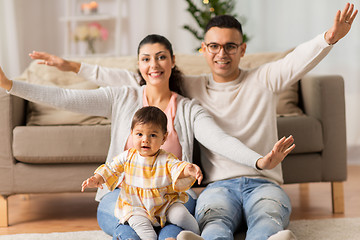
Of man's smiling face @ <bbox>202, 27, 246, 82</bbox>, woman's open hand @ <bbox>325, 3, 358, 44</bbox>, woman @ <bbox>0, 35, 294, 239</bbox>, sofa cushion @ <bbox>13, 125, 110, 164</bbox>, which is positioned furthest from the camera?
sofa cushion @ <bbox>13, 125, 110, 164</bbox>

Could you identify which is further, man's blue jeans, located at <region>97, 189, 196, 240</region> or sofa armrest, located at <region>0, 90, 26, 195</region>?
sofa armrest, located at <region>0, 90, 26, 195</region>

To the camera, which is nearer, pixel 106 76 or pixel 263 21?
pixel 106 76

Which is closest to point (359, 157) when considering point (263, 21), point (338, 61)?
point (338, 61)

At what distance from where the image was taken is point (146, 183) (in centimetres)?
163

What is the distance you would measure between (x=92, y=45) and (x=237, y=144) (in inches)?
110

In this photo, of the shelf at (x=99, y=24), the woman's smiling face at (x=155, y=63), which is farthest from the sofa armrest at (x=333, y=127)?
the shelf at (x=99, y=24)

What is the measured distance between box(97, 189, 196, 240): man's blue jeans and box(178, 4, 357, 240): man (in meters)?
0.15

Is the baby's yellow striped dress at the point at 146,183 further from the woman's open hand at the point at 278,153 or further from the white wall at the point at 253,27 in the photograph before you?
the white wall at the point at 253,27

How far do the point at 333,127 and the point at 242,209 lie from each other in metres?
0.70

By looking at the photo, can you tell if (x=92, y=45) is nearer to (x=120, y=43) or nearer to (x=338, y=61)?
(x=120, y=43)

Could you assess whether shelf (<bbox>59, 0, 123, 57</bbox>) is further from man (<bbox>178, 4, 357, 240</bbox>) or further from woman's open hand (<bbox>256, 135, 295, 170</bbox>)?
woman's open hand (<bbox>256, 135, 295, 170</bbox>)

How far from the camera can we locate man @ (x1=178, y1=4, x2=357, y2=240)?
5.82 feet

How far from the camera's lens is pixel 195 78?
213cm

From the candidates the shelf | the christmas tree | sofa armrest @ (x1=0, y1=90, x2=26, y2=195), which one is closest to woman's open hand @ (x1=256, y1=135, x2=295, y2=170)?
sofa armrest @ (x1=0, y1=90, x2=26, y2=195)
